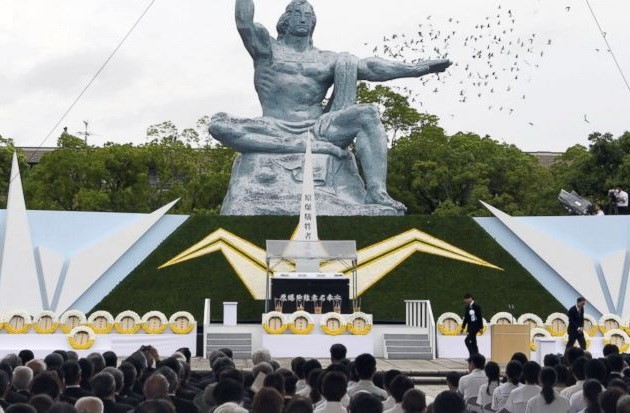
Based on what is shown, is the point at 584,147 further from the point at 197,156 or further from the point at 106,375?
the point at 106,375

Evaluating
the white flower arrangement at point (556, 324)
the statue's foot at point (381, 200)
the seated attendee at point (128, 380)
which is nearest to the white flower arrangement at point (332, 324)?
the white flower arrangement at point (556, 324)

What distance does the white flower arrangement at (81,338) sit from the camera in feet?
93.5

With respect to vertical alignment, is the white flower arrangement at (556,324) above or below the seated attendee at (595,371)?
above

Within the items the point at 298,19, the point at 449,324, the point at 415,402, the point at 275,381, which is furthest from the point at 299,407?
the point at 298,19

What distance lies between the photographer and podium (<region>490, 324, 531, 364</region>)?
2569 cm

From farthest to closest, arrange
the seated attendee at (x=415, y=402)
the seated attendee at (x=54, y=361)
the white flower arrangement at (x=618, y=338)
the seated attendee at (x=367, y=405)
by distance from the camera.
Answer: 1. the white flower arrangement at (x=618, y=338)
2. the seated attendee at (x=54, y=361)
3. the seated attendee at (x=415, y=402)
4. the seated attendee at (x=367, y=405)

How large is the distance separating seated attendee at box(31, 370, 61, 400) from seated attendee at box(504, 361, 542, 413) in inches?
176

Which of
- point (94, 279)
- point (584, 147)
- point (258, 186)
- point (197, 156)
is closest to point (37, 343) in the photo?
point (94, 279)

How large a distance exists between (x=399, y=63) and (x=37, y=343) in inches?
697

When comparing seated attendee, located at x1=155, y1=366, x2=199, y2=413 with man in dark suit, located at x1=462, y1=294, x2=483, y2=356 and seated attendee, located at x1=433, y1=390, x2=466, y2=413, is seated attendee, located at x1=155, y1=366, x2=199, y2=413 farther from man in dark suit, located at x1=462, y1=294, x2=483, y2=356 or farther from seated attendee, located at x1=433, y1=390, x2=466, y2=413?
man in dark suit, located at x1=462, y1=294, x2=483, y2=356

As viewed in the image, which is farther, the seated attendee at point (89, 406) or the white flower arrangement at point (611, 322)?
the white flower arrangement at point (611, 322)

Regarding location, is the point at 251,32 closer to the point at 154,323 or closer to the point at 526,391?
the point at 154,323

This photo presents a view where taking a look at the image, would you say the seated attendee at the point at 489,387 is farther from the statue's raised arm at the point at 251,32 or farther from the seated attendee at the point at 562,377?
the statue's raised arm at the point at 251,32

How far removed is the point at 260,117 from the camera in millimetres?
41344
